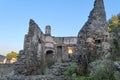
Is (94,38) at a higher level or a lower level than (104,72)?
higher

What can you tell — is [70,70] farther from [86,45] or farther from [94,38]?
[94,38]

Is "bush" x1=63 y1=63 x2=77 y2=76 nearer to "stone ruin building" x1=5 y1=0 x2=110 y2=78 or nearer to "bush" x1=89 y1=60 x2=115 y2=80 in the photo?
"stone ruin building" x1=5 y1=0 x2=110 y2=78

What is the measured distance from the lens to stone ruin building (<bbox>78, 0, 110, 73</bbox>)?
12.2 meters

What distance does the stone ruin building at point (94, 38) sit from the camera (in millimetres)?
12234

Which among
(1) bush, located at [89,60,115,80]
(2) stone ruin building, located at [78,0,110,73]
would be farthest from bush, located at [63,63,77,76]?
(1) bush, located at [89,60,115,80]

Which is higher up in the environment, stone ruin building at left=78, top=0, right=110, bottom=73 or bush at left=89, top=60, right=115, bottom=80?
stone ruin building at left=78, top=0, right=110, bottom=73

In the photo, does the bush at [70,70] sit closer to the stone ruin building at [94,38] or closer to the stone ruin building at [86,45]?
the stone ruin building at [86,45]

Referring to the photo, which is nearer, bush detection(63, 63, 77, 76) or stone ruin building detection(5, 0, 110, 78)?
bush detection(63, 63, 77, 76)

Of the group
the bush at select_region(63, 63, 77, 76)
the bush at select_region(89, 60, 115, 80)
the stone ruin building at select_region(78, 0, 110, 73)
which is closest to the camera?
the bush at select_region(89, 60, 115, 80)

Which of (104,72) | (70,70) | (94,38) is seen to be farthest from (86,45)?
(104,72)

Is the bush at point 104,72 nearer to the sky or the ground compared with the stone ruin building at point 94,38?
nearer to the ground

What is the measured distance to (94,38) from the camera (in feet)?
42.2

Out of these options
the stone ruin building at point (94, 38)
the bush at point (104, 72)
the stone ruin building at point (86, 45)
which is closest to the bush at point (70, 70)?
the stone ruin building at point (86, 45)

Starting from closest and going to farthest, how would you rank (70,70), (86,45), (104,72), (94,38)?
(104,72) < (70,70) < (86,45) < (94,38)
